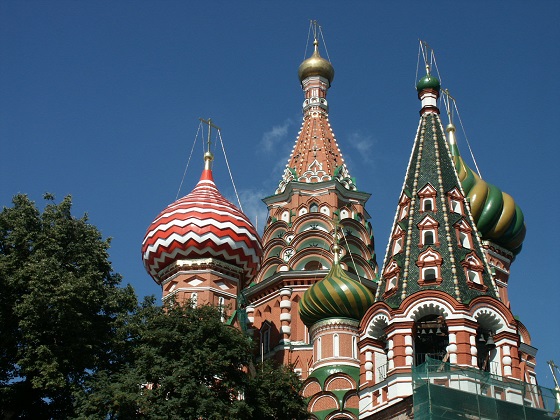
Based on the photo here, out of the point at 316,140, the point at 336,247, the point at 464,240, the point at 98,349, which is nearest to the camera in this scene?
the point at 98,349

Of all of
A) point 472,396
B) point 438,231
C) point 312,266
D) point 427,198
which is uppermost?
point 312,266

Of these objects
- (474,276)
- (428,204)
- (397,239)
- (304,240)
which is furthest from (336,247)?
(474,276)

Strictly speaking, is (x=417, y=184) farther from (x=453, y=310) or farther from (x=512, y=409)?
(x=512, y=409)

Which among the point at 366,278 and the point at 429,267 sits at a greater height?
the point at 366,278

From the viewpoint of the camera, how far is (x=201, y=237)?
22.2 metres

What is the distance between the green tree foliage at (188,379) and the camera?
1555 centimetres

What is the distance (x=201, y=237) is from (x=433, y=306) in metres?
6.42

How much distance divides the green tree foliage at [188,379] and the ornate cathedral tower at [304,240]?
200 inches

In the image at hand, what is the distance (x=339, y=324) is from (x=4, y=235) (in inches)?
297

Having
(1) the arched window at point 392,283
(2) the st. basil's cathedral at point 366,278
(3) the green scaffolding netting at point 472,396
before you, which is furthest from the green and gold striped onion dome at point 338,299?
(3) the green scaffolding netting at point 472,396

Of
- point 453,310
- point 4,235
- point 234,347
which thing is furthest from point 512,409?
point 4,235

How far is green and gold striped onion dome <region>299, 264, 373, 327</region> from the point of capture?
21.4 meters

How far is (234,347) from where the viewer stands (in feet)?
55.5

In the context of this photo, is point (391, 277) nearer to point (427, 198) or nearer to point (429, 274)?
point (429, 274)
